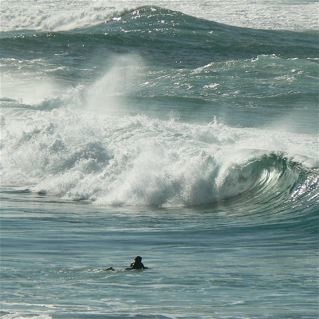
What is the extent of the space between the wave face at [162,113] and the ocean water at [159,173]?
5cm

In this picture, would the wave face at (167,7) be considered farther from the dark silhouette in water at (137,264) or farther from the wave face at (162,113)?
the dark silhouette in water at (137,264)

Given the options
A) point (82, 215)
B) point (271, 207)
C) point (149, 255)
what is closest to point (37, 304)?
point (149, 255)

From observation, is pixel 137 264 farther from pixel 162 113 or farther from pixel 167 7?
pixel 167 7

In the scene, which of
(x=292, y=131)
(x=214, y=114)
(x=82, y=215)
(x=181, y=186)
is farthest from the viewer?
→ (x=214, y=114)

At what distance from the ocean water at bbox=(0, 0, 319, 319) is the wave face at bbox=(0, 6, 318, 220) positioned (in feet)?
0.17

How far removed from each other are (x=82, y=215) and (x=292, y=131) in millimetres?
9875

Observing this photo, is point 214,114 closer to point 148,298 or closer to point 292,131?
point 292,131

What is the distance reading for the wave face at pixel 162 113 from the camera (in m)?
19.8

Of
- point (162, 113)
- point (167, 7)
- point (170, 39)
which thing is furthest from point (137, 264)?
point (167, 7)

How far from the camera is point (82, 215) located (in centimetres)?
1750

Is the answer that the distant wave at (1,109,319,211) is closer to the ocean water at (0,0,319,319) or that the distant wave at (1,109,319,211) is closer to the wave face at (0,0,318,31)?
the ocean water at (0,0,319,319)

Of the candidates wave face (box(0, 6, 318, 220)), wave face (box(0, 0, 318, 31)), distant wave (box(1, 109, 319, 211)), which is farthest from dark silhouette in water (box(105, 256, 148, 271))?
wave face (box(0, 0, 318, 31))

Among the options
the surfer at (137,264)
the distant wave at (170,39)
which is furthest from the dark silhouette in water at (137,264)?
the distant wave at (170,39)

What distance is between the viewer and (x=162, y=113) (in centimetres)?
2923
